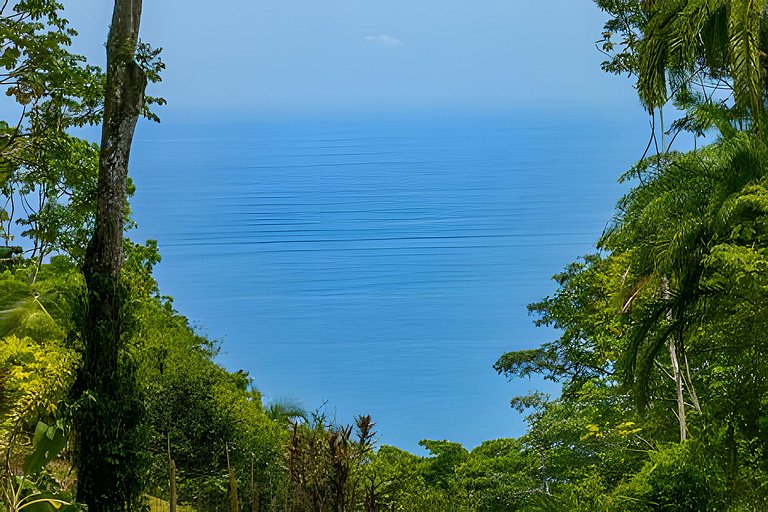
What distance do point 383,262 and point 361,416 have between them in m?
88.4

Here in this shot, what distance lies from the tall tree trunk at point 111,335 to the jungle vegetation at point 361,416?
1 centimetres

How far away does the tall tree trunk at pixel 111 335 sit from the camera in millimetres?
7344

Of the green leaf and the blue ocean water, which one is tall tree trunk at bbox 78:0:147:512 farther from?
the blue ocean water

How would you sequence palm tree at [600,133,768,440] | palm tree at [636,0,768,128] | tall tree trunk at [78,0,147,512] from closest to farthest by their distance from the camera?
palm tree at [636,0,768,128] < palm tree at [600,133,768,440] < tall tree trunk at [78,0,147,512]

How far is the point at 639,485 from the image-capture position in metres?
7.01

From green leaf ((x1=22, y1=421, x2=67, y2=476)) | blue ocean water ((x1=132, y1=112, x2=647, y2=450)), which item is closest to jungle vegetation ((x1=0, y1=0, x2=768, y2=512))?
green leaf ((x1=22, y1=421, x2=67, y2=476))

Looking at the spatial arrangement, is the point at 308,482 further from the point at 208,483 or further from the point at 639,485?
the point at 208,483

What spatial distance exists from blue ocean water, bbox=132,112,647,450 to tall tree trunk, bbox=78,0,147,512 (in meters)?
23.9

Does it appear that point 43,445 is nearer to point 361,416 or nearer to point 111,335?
point 111,335

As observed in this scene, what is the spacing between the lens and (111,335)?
7.38 metres

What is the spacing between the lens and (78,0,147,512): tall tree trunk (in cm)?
734

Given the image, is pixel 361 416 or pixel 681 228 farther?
pixel 361 416

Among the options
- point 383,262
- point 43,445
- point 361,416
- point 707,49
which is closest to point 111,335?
point 43,445

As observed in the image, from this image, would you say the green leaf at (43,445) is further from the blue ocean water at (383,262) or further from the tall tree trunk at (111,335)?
the blue ocean water at (383,262)
